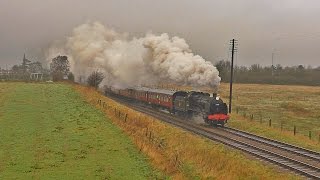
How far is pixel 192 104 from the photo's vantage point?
4434 cm

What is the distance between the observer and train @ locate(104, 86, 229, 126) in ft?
133

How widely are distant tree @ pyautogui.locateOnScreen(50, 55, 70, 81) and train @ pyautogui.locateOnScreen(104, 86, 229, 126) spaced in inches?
1744

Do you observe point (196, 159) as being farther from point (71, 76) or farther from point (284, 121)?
point (71, 76)

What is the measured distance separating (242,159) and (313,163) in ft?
14.5

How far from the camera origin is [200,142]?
1214 inches

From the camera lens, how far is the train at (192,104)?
133ft

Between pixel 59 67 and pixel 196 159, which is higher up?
pixel 59 67

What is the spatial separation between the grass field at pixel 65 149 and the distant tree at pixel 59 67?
65307 mm

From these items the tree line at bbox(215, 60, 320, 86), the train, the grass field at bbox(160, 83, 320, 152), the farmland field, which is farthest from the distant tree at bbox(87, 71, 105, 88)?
the tree line at bbox(215, 60, 320, 86)

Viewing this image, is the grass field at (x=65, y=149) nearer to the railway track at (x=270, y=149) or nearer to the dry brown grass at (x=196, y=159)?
the dry brown grass at (x=196, y=159)

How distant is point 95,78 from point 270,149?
53.2 metres

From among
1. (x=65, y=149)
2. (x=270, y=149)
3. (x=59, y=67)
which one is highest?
(x=59, y=67)

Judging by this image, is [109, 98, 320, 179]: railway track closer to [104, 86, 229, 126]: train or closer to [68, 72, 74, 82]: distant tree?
[104, 86, 229, 126]: train

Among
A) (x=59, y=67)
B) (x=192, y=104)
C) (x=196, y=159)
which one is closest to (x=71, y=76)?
(x=59, y=67)
